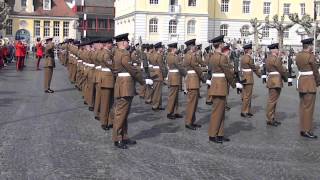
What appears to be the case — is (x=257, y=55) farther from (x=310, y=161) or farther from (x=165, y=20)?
(x=310, y=161)

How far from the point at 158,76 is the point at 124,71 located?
574 cm

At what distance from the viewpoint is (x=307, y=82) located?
1177 cm

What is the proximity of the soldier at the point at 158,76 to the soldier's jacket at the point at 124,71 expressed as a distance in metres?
5.52

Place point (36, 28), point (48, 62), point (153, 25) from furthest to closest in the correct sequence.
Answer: point (36, 28) < point (153, 25) < point (48, 62)

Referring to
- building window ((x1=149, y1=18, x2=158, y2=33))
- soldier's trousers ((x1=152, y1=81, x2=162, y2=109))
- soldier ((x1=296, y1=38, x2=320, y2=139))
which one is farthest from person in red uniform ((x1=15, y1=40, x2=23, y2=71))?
building window ((x1=149, y1=18, x2=158, y2=33))

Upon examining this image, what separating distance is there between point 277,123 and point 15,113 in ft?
21.7

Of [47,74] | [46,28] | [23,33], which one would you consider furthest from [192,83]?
[46,28]

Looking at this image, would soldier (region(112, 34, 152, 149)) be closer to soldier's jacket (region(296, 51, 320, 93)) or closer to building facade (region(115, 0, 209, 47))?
soldier's jacket (region(296, 51, 320, 93))

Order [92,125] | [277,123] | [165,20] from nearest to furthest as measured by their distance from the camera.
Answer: [92,125], [277,123], [165,20]

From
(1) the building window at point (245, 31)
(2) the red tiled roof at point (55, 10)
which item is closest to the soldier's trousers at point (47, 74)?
(1) the building window at point (245, 31)

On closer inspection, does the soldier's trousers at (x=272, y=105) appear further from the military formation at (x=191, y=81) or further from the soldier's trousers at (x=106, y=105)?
the soldier's trousers at (x=106, y=105)

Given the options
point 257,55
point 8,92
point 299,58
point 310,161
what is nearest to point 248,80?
point 299,58

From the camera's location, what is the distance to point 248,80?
14.9 m

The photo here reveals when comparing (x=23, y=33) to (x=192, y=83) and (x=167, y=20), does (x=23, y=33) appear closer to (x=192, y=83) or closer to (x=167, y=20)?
(x=167, y=20)
